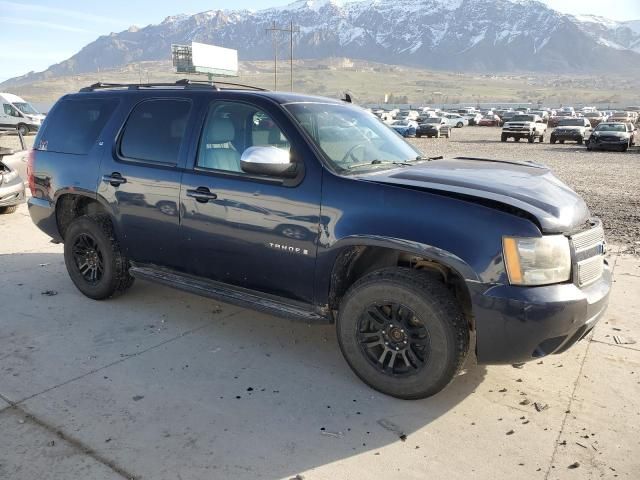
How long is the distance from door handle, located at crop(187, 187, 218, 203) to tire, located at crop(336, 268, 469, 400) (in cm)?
127

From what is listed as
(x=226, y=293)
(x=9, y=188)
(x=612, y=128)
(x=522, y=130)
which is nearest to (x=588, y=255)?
(x=226, y=293)

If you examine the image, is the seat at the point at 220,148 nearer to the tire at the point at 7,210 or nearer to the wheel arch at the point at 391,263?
the wheel arch at the point at 391,263

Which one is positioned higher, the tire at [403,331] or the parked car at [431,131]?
the tire at [403,331]

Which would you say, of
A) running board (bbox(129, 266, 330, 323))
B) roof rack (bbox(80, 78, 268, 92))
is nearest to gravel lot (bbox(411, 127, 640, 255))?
roof rack (bbox(80, 78, 268, 92))

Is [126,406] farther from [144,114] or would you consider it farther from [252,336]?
[144,114]

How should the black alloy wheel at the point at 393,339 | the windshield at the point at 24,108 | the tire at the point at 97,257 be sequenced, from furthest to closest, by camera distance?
the windshield at the point at 24,108 → the tire at the point at 97,257 → the black alloy wheel at the point at 393,339

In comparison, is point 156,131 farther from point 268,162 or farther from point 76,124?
point 268,162

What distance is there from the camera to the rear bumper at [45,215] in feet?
17.8

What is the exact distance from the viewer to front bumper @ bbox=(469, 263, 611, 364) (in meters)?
3.08

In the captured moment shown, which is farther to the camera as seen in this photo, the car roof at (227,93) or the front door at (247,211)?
the car roof at (227,93)

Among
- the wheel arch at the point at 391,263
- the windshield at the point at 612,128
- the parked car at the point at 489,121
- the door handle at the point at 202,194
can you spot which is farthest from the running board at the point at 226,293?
the parked car at the point at 489,121

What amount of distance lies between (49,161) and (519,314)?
4.42m

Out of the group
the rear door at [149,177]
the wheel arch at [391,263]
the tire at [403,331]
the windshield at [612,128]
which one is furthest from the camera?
the windshield at [612,128]

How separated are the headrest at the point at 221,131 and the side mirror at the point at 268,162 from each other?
0.60 meters
